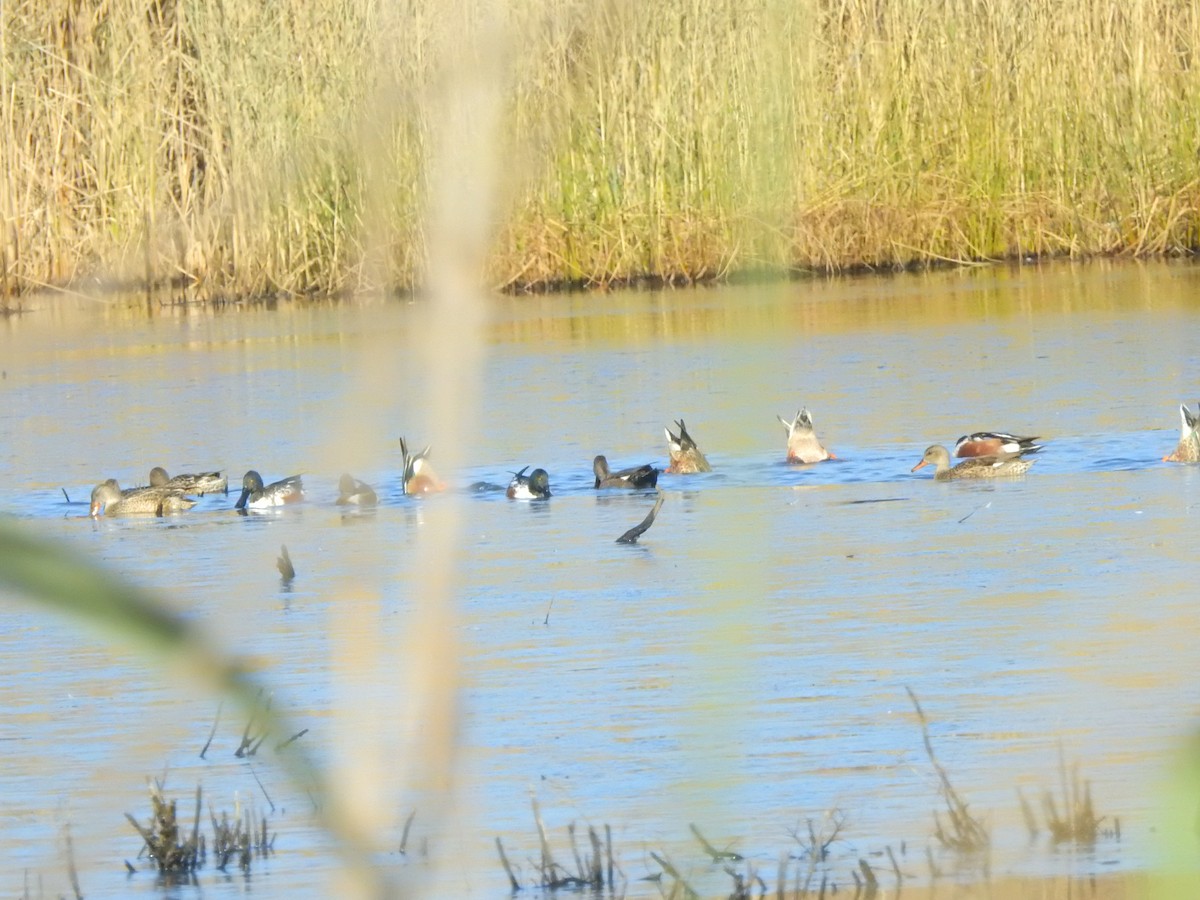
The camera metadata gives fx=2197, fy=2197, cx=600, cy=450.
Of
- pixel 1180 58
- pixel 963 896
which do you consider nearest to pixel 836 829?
pixel 963 896

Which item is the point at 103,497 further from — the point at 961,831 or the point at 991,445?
the point at 961,831

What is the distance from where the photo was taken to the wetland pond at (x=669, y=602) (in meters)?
0.68

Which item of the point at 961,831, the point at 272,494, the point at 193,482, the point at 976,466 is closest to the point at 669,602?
the point at 976,466

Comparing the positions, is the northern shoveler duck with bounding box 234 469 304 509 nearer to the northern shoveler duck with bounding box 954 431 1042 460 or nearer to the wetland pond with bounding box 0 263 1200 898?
the wetland pond with bounding box 0 263 1200 898

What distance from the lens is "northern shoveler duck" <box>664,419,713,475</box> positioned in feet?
33.7

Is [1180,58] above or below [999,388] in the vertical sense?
above

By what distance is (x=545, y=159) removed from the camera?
61 cm

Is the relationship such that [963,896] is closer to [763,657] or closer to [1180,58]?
[763,657]

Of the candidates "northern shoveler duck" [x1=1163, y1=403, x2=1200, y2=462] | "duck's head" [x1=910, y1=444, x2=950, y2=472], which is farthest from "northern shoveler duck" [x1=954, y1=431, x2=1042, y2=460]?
"northern shoveler duck" [x1=1163, y1=403, x2=1200, y2=462]

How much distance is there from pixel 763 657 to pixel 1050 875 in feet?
7.63

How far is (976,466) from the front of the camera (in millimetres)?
9641

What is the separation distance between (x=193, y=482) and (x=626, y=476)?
2.14 metres

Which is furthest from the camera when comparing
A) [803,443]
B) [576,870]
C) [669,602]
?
[803,443]

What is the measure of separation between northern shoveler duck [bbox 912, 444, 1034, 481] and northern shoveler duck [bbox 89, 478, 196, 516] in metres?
→ 3.51
